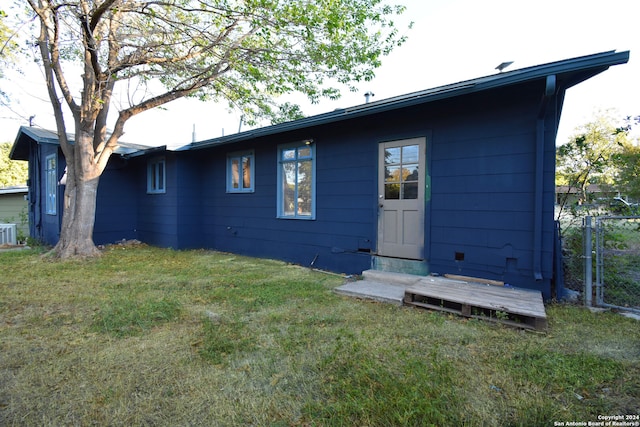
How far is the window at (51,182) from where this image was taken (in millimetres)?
8627

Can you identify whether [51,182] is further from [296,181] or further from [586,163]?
[586,163]

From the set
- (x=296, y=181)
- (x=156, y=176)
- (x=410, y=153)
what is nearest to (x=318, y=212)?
(x=296, y=181)

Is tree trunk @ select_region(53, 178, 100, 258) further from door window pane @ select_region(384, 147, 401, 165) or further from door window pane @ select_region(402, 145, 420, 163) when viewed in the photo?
door window pane @ select_region(402, 145, 420, 163)

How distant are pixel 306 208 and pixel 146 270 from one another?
2955 millimetres

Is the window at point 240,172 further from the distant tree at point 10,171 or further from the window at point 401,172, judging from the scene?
the distant tree at point 10,171

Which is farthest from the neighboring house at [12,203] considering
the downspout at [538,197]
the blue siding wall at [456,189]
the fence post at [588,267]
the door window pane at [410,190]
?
the fence post at [588,267]

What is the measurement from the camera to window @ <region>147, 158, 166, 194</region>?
28.3 ft

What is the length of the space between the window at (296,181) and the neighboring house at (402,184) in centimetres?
3

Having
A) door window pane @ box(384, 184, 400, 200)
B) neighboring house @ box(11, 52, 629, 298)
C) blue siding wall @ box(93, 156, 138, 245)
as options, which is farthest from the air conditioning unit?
door window pane @ box(384, 184, 400, 200)

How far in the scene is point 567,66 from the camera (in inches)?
128

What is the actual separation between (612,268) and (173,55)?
8115mm

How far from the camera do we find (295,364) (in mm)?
2275

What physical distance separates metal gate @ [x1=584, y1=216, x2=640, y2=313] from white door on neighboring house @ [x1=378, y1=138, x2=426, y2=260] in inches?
72.6

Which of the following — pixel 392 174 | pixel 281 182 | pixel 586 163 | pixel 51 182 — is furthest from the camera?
pixel 51 182
